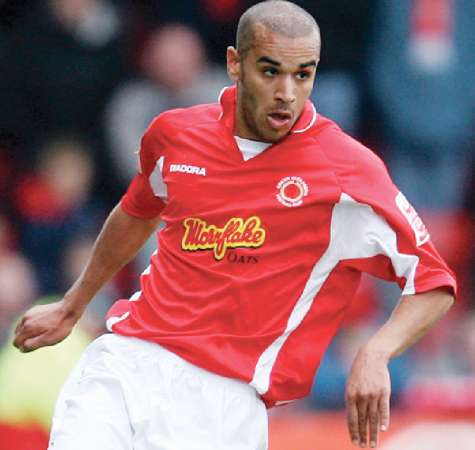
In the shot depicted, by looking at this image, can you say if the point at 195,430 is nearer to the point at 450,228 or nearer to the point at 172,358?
the point at 172,358

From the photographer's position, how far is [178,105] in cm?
802

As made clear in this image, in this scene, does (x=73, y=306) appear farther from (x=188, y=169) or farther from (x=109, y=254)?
(x=188, y=169)

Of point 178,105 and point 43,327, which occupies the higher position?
point 43,327

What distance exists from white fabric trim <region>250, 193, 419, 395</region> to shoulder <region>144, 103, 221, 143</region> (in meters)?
0.64

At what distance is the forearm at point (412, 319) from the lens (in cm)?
463

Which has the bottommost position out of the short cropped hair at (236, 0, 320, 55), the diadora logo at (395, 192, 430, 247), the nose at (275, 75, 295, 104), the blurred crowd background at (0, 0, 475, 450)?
the blurred crowd background at (0, 0, 475, 450)

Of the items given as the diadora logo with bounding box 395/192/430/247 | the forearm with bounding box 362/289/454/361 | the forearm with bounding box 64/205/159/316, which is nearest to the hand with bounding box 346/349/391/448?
the forearm with bounding box 362/289/454/361

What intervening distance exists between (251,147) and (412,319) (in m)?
0.79

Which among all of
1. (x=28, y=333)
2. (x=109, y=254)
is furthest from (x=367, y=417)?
(x=28, y=333)

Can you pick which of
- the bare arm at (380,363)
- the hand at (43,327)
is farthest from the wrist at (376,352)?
the hand at (43,327)

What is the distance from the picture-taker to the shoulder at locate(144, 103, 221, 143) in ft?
17.0

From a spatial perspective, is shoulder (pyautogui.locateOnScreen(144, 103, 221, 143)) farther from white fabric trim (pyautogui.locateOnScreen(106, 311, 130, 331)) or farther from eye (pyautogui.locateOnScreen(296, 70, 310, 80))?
white fabric trim (pyautogui.locateOnScreen(106, 311, 130, 331))

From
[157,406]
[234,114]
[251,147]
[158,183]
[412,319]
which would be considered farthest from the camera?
[158,183]

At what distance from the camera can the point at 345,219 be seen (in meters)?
4.79
